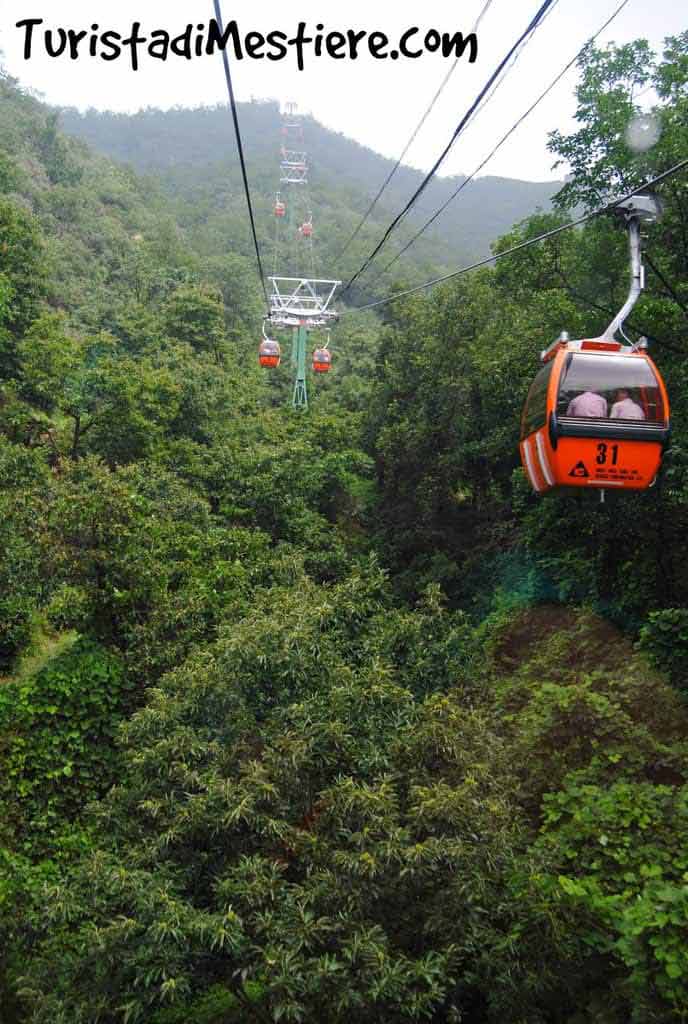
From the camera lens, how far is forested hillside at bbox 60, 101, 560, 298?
231 feet

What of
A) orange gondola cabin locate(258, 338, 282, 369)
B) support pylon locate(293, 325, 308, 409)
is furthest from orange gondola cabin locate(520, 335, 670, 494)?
support pylon locate(293, 325, 308, 409)

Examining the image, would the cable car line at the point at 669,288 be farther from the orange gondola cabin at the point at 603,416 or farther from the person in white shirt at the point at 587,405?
the person in white shirt at the point at 587,405

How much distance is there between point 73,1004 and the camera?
17.2ft

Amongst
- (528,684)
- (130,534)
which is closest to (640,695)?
(528,684)

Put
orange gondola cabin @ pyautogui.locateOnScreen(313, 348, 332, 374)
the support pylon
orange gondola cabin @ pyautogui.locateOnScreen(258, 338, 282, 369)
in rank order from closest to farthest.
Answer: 1. orange gondola cabin @ pyautogui.locateOnScreen(258, 338, 282, 369)
2. orange gondola cabin @ pyautogui.locateOnScreen(313, 348, 332, 374)
3. the support pylon

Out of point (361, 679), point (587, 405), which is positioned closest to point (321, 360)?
point (587, 405)

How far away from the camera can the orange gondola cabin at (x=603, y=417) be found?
6836 mm

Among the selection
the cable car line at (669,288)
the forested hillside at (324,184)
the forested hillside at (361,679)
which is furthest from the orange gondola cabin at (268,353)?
the forested hillside at (324,184)

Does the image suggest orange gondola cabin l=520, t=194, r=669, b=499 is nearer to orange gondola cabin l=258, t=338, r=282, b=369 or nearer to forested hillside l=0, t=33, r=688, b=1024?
forested hillside l=0, t=33, r=688, b=1024

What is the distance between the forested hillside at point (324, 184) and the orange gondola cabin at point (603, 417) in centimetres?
5501

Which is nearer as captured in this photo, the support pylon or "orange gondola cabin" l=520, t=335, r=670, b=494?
"orange gondola cabin" l=520, t=335, r=670, b=494

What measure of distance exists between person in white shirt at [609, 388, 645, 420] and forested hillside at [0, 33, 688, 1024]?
99 centimetres

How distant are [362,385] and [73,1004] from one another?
1037 inches

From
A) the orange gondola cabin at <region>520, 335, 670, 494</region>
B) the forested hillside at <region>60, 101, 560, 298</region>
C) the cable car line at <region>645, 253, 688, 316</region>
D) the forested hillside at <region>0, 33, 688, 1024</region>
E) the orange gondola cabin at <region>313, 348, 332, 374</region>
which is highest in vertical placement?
the forested hillside at <region>60, 101, 560, 298</region>
